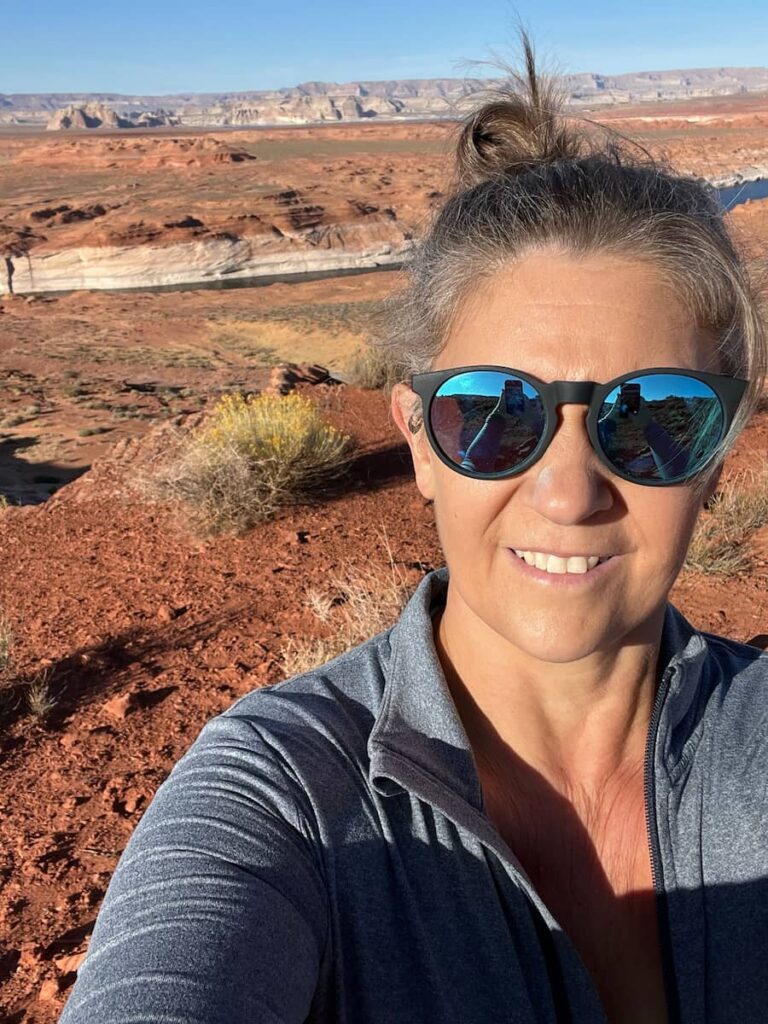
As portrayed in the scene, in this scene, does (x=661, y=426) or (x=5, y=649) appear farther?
(x=5, y=649)

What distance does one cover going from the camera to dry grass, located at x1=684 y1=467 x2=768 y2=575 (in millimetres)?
5559

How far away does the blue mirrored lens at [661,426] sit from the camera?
1.37m

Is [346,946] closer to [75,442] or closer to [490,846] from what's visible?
[490,846]

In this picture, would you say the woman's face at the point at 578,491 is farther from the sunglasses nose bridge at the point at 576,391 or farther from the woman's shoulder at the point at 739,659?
the woman's shoulder at the point at 739,659

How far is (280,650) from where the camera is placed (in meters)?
4.90

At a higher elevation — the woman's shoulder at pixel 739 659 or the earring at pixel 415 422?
the earring at pixel 415 422

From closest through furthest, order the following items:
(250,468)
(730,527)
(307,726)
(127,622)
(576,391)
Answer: (307,726), (576,391), (127,622), (730,527), (250,468)

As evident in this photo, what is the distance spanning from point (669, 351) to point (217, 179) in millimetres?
57162

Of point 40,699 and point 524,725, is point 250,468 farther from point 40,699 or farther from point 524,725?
point 524,725

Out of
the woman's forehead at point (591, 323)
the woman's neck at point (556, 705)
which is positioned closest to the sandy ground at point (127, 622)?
the woman's forehead at point (591, 323)

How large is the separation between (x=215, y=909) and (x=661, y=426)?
94 cm

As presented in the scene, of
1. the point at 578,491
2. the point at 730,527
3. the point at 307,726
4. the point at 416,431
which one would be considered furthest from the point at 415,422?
the point at 730,527

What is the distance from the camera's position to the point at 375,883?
1119mm

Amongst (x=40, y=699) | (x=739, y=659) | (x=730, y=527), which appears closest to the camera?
(x=739, y=659)
